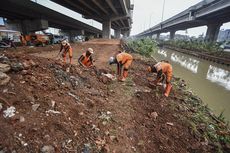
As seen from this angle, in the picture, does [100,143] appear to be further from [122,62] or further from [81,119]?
[122,62]

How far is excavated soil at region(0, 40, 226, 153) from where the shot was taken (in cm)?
271

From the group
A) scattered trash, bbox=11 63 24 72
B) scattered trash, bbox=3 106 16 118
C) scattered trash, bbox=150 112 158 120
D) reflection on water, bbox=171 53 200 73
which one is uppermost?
scattered trash, bbox=11 63 24 72

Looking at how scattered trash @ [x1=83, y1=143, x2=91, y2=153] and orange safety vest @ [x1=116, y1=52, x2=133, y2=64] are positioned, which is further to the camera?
orange safety vest @ [x1=116, y1=52, x2=133, y2=64]

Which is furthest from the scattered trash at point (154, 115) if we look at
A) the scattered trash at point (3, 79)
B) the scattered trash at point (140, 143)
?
the scattered trash at point (3, 79)

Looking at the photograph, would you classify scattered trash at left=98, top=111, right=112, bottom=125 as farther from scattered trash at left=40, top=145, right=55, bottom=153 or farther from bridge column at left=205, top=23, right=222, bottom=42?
bridge column at left=205, top=23, right=222, bottom=42

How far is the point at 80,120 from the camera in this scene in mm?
3359

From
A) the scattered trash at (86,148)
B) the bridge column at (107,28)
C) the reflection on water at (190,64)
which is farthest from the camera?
the bridge column at (107,28)

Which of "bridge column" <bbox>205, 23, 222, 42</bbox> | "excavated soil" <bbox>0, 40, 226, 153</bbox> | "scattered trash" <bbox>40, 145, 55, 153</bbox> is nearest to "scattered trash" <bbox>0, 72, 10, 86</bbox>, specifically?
"excavated soil" <bbox>0, 40, 226, 153</bbox>

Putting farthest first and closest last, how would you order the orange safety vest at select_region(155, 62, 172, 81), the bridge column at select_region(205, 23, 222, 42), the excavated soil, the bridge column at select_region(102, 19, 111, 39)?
the bridge column at select_region(102, 19, 111, 39) < the bridge column at select_region(205, 23, 222, 42) < the orange safety vest at select_region(155, 62, 172, 81) < the excavated soil

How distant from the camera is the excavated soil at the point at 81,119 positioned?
2715 millimetres

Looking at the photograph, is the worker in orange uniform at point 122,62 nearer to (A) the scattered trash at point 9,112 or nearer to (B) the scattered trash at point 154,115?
(B) the scattered trash at point 154,115

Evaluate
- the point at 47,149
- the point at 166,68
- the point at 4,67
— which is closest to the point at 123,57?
the point at 166,68

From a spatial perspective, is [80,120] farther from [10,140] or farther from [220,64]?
[220,64]

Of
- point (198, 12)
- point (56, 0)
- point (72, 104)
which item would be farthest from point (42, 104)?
point (198, 12)
